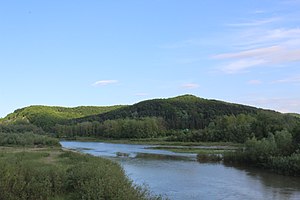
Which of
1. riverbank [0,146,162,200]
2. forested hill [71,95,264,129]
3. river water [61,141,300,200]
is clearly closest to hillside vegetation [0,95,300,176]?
forested hill [71,95,264,129]

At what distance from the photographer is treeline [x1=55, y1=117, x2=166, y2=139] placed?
516 feet

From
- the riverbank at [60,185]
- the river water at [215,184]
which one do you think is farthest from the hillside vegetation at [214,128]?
the riverbank at [60,185]

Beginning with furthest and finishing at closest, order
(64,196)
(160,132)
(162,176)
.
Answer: (160,132), (162,176), (64,196)

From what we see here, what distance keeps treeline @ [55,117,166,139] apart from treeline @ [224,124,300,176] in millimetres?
97403

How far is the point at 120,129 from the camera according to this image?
535 ft

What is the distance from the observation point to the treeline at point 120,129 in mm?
157125

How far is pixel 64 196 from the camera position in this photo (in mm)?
18188

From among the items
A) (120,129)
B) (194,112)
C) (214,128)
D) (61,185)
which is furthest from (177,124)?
(61,185)

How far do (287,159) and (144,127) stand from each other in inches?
4462

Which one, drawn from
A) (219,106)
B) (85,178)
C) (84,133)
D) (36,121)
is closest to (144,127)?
(84,133)

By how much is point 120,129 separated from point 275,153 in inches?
4538

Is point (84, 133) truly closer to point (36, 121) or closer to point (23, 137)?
point (36, 121)

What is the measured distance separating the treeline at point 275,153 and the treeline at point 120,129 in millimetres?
97403

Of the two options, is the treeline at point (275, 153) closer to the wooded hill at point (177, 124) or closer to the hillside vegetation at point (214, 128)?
the hillside vegetation at point (214, 128)
